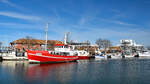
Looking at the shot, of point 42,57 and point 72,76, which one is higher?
point 42,57

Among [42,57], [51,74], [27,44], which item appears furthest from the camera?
[27,44]

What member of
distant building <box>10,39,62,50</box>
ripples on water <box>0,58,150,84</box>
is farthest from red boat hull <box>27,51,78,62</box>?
distant building <box>10,39,62,50</box>

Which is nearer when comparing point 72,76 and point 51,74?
point 72,76

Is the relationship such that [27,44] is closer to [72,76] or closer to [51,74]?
[51,74]

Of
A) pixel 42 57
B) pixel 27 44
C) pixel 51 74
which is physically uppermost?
pixel 27 44

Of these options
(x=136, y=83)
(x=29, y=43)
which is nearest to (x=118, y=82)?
Result: (x=136, y=83)

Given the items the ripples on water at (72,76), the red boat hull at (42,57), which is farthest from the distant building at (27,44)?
the ripples on water at (72,76)

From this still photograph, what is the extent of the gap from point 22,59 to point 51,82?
45.8 m

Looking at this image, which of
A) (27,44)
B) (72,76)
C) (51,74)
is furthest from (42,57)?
(27,44)

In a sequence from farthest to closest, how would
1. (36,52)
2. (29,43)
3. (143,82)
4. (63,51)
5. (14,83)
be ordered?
1. (29,43)
2. (63,51)
3. (36,52)
4. (143,82)
5. (14,83)

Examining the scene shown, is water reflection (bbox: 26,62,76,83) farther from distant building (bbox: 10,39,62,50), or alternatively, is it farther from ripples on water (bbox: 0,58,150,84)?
distant building (bbox: 10,39,62,50)

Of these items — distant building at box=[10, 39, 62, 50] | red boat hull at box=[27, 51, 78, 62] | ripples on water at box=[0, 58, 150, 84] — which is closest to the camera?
ripples on water at box=[0, 58, 150, 84]

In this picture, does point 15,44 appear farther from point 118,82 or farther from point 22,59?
point 118,82

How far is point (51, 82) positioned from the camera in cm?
2138
